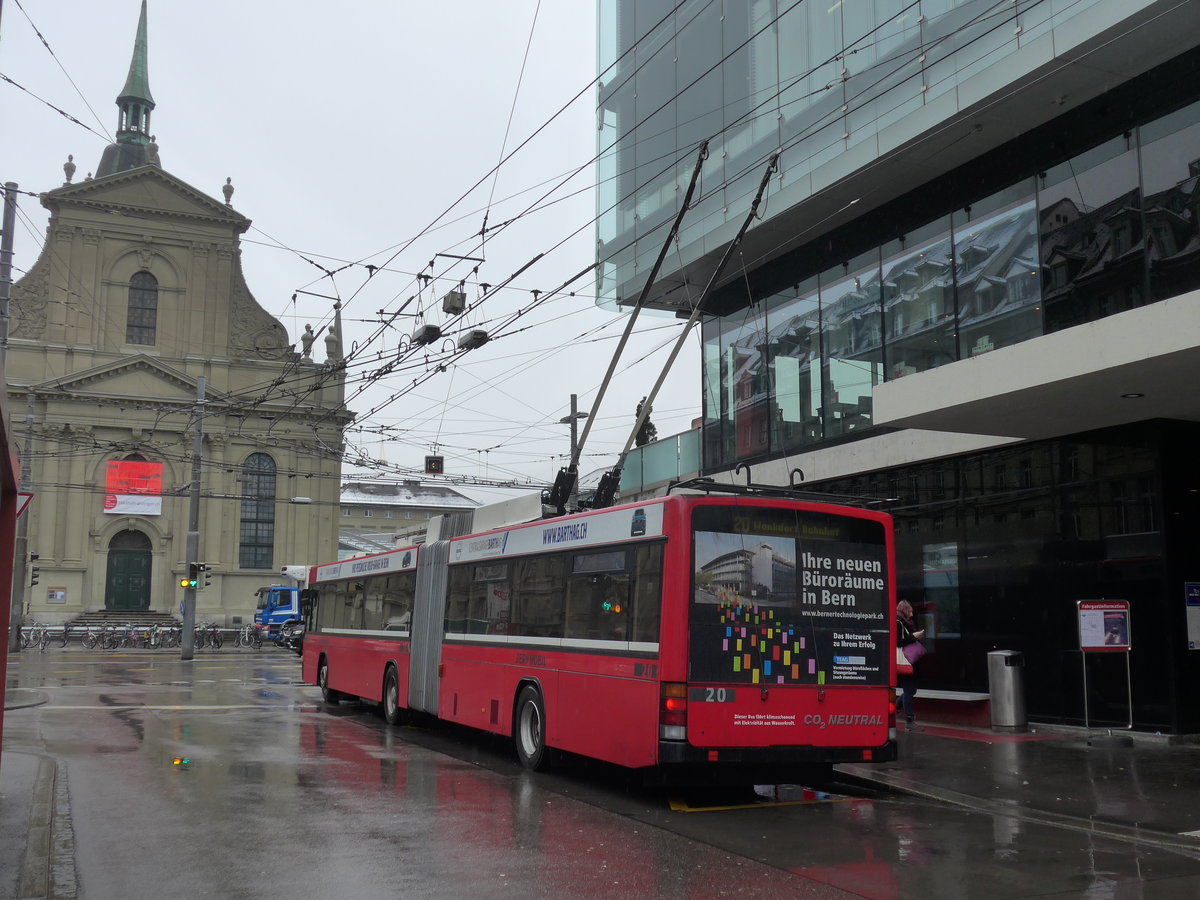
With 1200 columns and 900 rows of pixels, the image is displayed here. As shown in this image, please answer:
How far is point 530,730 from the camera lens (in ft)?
42.6

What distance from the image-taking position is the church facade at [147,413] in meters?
56.3

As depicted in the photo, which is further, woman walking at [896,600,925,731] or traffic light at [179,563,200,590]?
traffic light at [179,563,200,590]

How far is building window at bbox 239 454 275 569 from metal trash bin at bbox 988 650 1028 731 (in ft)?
167

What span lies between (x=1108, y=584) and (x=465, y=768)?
8720mm

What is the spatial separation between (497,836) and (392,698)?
973 centimetres

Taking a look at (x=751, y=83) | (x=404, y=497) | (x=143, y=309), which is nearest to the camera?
(x=751, y=83)

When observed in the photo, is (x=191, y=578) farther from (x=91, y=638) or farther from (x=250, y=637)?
(x=250, y=637)

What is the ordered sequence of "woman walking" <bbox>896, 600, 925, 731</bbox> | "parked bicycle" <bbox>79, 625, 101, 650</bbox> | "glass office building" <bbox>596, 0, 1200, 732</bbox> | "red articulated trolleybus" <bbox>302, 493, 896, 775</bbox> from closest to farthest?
"red articulated trolleybus" <bbox>302, 493, 896, 775</bbox> → "glass office building" <bbox>596, 0, 1200, 732</bbox> → "woman walking" <bbox>896, 600, 925, 731</bbox> → "parked bicycle" <bbox>79, 625, 101, 650</bbox>

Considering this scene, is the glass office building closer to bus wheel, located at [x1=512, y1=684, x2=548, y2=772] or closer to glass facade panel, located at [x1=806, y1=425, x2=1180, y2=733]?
glass facade panel, located at [x1=806, y1=425, x2=1180, y2=733]

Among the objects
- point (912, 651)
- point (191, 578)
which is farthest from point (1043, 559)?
point (191, 578)

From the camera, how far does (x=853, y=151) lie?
57.3 feet

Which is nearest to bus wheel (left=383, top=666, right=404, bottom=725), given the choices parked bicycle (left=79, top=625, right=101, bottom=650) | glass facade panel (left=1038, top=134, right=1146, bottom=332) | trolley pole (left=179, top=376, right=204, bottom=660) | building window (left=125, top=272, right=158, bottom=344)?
glass facade panel (left=1038, top=134, right=1146, bottom=332)

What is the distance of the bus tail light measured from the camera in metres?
10.1

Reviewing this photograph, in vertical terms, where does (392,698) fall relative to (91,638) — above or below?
above
